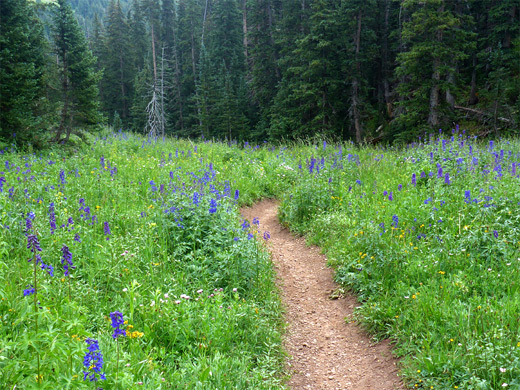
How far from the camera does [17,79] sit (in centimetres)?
1024

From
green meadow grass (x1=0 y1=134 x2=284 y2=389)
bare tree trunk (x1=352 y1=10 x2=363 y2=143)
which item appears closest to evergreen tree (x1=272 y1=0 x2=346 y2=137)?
bare tree trunk (x1=352 y1=10 x2=363 y2=143)

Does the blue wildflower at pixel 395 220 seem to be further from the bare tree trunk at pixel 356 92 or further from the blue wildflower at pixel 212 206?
the bare tree trunk at pixel 356 92

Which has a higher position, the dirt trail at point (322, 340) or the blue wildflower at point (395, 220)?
the blue wildflower at point (395, 220)

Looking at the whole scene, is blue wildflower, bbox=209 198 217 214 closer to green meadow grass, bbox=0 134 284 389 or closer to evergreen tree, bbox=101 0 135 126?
green meadow grass, bbox=0 134 284 389

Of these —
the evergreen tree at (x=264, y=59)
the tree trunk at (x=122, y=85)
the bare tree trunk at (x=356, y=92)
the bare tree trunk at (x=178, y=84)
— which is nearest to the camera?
the bare tree trunk at (x=356, y=92)

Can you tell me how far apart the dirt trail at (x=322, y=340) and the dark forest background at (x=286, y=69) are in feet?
27.3

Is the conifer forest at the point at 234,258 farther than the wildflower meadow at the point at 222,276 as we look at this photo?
Yes

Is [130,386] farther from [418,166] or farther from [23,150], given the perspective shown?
[23,150]

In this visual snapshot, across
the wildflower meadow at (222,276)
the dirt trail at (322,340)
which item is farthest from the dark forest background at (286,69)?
the dirt trail at (322,340)

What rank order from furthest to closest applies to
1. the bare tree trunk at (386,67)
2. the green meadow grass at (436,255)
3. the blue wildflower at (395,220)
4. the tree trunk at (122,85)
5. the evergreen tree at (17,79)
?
the tree trunk at (122,85)
the bare tree trunk at (386,67)
the evergreen tree at (17,79)
the blue wildflower at (395,220)
the green meadow grass at (436,255)

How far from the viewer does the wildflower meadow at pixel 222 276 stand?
112 inches

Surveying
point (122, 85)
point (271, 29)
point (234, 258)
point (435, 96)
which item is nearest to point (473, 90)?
point (435, 96)

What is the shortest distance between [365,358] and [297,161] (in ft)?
25.9

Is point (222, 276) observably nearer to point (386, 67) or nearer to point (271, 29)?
point (386, 67)
